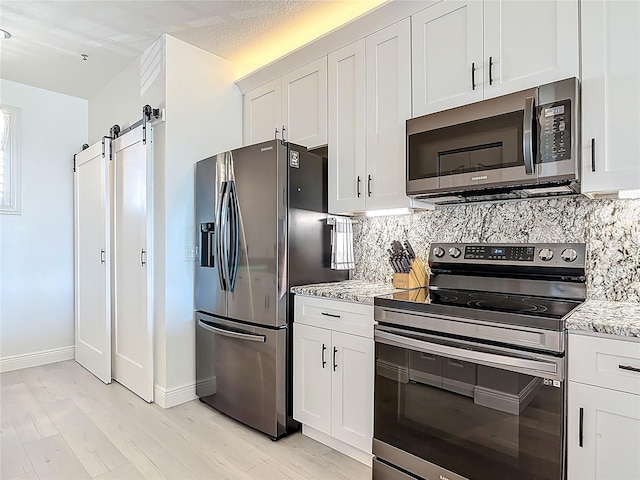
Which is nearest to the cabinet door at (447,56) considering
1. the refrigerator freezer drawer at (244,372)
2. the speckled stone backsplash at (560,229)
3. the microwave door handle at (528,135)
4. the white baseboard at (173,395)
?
the microwave door handle at (528,135)

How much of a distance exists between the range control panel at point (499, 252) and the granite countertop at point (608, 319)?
0.36m

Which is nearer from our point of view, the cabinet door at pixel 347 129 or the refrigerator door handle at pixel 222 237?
the cabinet door at pixel 347 129

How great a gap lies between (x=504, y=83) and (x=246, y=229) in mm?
1647

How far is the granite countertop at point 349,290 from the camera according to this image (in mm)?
2100

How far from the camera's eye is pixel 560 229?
1.97 meters

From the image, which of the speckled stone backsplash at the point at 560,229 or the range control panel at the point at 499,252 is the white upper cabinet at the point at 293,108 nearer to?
the speckled stone backsplash at the point at 560,229

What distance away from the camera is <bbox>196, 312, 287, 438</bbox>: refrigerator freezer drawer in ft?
7.86

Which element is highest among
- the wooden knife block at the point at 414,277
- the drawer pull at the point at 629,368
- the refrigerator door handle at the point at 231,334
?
the wooden knife block at the point at 414,277

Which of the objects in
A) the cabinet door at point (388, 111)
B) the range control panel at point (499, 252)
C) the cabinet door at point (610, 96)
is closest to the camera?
the cabinet door at point (610, 96)

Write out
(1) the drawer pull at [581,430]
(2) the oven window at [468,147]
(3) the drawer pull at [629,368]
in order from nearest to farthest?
(3) the drawer pull at [629,368] → (1) the drawer pull at [581,430] → (2) the oven window at [468,147]

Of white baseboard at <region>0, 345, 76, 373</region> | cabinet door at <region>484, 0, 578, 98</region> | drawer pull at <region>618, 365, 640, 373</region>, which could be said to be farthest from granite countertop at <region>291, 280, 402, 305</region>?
white baseboard at <region>0, 345, 76, 373</region>

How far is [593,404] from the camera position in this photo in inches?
53.6

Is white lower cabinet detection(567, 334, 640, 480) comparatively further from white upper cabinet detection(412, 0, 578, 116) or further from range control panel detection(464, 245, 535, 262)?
white upper cabinet detection(412, 0, 578, 116)

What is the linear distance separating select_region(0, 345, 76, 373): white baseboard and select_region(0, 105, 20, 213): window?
1.39m
